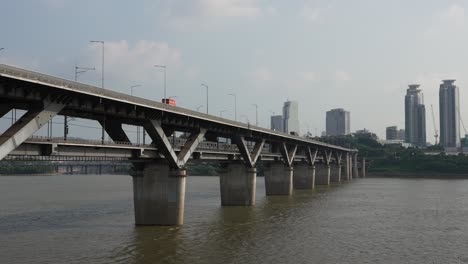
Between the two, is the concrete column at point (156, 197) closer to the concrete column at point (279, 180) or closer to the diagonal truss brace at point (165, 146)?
the diagonal truss brace at point (165, 146)

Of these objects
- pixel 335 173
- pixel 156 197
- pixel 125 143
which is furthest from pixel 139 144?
pixel 335 173

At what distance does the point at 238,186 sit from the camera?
7200 centimetres

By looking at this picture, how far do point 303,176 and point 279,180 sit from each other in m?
24.2

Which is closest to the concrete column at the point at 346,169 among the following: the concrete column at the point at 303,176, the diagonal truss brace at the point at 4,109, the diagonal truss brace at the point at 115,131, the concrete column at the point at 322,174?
the concrete column at the point at 322,174

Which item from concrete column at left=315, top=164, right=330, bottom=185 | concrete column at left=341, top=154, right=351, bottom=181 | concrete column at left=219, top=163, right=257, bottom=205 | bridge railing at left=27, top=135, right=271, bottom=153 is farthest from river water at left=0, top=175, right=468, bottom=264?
concrete column at left=341, top=154, right=351, bottom=181

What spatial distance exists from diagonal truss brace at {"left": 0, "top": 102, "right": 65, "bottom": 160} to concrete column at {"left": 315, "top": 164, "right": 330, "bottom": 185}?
111 metres

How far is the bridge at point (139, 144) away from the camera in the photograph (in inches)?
1260

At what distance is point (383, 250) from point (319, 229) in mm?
11684

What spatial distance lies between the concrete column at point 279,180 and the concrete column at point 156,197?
47.1 m

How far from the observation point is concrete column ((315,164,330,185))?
13988 cm

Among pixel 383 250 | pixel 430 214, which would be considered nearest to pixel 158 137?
pixel 383 250

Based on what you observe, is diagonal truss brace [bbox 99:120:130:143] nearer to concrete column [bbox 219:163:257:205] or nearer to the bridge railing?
the bridge railing

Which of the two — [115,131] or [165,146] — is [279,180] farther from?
[115,131]

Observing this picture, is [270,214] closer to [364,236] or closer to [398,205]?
[364,236]
